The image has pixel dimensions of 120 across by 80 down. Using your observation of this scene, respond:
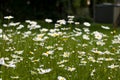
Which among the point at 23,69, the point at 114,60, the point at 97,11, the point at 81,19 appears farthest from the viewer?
the point at 97,11

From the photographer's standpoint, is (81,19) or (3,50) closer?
(3,50)

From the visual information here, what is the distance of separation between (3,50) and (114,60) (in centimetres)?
164

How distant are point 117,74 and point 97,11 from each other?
24.6m

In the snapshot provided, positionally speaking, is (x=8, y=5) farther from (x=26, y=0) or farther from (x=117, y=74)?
(x=117, y=74)

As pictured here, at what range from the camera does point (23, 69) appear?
5.17 metres

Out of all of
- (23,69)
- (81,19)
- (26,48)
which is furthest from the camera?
(81,19)

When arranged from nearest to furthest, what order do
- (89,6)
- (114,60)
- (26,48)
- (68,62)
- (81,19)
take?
(68,62)
(114,60)
(26,48)
(81,19)
(89,6)

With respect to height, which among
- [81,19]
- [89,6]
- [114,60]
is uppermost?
[114,60]

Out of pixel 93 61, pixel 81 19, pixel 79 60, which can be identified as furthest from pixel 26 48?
pixel 81 19

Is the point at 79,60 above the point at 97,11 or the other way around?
above

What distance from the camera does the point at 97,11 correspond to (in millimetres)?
29641

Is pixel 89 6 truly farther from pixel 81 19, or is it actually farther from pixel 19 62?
pixel 19 62

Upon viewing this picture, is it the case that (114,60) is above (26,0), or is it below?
above

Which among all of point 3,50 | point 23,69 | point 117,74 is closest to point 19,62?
point 23,69
